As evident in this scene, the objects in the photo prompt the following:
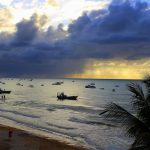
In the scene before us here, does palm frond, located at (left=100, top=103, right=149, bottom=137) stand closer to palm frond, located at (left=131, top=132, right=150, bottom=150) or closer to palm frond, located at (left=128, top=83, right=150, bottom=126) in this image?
palm frond, located at (left=128, top=83, right=150, bottom=126)

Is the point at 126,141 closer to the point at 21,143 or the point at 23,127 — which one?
the point at 21,143

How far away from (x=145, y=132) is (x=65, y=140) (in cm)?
2443

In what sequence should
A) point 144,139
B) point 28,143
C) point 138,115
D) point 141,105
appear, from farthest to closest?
point 28,143, point 138,115, point 141,105, point 144,139

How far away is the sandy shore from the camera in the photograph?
103 ft

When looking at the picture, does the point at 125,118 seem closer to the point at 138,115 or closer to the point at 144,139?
the point at 138,115

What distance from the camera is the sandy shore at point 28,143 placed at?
31.5 m

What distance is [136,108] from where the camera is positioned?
51.5 ft

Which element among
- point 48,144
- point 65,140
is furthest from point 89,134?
point 48,144

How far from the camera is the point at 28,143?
33.6 meters

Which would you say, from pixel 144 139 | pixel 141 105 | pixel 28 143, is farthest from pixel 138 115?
pixel 28 143

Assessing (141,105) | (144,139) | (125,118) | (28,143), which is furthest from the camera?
(28,143)

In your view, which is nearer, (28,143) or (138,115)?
(138,115)

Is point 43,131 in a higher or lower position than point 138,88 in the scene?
lower

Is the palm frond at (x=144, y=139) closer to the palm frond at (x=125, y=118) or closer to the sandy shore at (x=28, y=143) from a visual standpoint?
the palm frond at (x=125, y=118)
